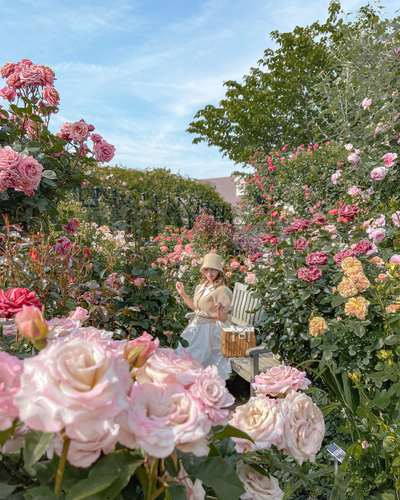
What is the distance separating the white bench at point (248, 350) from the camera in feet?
11.0

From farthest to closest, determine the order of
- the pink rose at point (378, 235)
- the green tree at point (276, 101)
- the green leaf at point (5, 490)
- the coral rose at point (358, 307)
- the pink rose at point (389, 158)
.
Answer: the green tree at point (276, 101)
the pink rose at point (389, 158)
the pink rose at point (378, 235)
the coral rose at point (358, 307)
the green leaf at point (5, 490)

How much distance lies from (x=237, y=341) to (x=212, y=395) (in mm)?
3292

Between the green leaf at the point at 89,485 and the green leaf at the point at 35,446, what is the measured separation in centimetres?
6

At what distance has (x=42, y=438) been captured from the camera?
1.53 ft

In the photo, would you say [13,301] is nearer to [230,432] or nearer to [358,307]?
[230,432]

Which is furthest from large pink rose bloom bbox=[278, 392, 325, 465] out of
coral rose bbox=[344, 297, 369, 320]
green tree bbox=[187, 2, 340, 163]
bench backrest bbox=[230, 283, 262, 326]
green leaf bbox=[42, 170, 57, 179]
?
green tree bbox=[187, 2, 340, 163]

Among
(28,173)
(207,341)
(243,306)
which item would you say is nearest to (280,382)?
(28,173)

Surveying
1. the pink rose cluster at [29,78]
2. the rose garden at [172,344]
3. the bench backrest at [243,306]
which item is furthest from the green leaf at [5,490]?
the bench backrest at [243,306]

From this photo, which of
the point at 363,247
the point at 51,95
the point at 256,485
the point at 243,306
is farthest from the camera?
the point at 243,306

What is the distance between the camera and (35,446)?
46cm

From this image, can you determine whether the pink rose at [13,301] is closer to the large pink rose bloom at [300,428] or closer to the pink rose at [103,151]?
the large pink rose bloom at [300,428]

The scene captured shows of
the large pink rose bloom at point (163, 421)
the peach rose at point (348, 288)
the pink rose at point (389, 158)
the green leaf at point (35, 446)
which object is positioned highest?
the pink rose at point (389, 158)

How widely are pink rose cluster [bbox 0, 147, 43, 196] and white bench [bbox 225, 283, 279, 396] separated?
1.86m

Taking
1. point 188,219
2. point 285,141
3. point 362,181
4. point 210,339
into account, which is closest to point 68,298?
point 210,339
